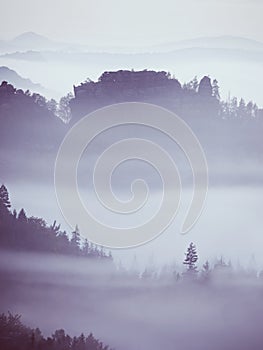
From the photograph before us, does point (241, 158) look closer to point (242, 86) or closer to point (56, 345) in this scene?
point (242, 86)

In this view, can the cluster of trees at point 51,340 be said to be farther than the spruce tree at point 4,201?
No

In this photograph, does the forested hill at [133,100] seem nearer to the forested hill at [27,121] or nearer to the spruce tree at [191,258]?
the forested hill at [27,121]

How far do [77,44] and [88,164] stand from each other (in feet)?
2.61

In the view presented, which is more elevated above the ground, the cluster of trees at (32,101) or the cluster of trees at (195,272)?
the cluster of trees at (32,101)

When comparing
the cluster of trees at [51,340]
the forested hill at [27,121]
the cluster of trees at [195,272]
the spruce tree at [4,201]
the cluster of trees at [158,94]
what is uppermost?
the cluster of trees at [158,94]

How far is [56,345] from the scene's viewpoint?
6633 mm

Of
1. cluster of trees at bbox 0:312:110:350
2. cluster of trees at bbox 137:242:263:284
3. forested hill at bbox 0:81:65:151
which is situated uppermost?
forested hill at bbox 0:81:65:151

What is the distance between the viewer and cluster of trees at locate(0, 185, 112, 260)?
264 inches

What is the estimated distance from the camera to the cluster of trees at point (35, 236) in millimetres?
6695

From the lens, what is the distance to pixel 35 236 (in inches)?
268

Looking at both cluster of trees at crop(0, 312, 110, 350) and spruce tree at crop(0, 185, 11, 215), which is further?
spruce tree at crop(0, 185, 11, 215)

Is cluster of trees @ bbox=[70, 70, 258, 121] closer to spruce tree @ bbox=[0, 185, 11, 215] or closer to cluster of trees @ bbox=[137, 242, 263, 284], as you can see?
spruce tree @ bbox=[0, 185, 11, 215]

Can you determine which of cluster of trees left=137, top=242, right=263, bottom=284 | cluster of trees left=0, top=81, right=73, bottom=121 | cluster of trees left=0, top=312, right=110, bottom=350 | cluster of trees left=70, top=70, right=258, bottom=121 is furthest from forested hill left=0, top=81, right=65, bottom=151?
cluster of trees left=0, top=312, right=110, bottom=350

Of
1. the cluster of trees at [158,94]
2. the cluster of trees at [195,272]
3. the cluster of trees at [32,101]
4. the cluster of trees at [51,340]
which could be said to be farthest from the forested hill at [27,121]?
the cluster of trees at [51,340]
